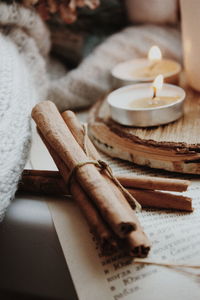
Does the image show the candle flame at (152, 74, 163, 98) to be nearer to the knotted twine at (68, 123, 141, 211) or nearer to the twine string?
the knotted twine at (68, 123, 141, 211)

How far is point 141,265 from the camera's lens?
0.41 metres

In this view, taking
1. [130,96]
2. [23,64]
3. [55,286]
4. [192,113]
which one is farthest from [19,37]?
[55,286]

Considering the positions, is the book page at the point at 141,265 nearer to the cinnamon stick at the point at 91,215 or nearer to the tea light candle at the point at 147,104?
the cinnamon stick at the point at 91,215

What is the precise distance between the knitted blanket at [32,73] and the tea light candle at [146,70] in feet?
0.14

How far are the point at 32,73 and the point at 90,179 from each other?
0.34 metres

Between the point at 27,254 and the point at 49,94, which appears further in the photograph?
the point at 49,94

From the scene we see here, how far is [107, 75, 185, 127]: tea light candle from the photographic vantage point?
58 cm

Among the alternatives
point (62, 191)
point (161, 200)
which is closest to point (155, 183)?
point (161, 200)

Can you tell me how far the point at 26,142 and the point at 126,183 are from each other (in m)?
0.16

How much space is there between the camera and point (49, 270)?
1.39ft

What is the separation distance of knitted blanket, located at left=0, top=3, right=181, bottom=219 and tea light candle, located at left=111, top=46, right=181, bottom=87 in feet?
0.14

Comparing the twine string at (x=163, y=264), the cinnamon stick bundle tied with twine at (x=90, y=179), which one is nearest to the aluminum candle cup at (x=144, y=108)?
the cinnamon stick bundle tied with twine at (x=90, y=179)

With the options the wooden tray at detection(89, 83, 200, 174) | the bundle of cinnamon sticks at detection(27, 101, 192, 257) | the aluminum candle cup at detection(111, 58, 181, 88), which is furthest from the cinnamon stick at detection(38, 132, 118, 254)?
the aluminum candle cup at detection(111, 58, 181, 88)

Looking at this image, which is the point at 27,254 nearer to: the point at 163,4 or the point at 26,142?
the point at 26,142
